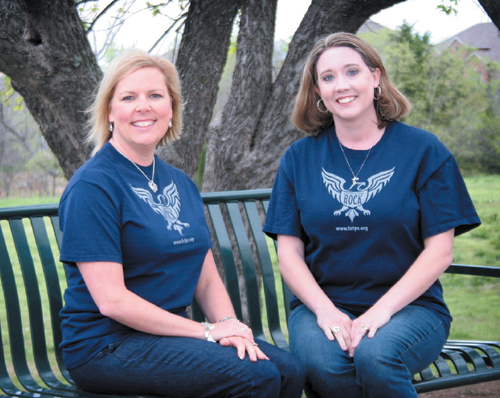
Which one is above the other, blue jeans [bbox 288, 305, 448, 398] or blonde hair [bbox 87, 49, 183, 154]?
blonde hair [bbox 87, 49, 183, 154]

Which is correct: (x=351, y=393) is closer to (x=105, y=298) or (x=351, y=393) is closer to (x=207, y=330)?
(x=207, y=330)

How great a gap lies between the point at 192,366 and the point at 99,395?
455mm

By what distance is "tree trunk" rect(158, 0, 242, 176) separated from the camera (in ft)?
14.0

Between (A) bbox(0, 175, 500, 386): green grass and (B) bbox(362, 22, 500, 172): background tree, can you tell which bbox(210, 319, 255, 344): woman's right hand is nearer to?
(A) bbox(0, 175, 500, 386): green grass

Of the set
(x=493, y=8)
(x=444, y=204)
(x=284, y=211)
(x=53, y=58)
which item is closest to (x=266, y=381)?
(x=284, y=211)

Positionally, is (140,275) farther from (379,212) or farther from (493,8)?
(493,8)

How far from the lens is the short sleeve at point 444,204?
254 centimetres

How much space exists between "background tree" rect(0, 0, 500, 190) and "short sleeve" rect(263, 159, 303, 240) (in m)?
1.69

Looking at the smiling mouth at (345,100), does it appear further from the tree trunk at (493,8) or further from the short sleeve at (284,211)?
the tree trunk at (493,8)

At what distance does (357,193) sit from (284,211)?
384mm

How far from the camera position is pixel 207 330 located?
2.40m

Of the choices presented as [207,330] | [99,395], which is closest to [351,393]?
[207,330]

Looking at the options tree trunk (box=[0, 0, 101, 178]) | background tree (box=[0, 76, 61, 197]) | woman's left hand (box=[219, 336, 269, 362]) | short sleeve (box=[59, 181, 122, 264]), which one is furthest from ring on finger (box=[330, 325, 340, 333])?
background tree (box=[0, 76, 61, 197])

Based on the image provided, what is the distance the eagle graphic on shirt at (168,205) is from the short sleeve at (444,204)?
1073mm
